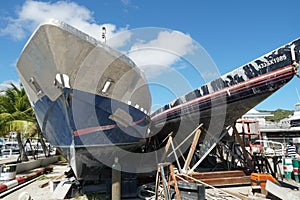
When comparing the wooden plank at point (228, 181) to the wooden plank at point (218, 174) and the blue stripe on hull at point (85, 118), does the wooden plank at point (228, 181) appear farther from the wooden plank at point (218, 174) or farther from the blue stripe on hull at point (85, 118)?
the blue stripe on hull at point (85, 118)

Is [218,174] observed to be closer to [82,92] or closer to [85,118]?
[85,118]

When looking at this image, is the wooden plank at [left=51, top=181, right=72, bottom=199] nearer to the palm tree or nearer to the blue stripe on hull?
the blue stripe on hull

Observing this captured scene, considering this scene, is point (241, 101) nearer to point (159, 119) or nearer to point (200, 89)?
point (200, 89)

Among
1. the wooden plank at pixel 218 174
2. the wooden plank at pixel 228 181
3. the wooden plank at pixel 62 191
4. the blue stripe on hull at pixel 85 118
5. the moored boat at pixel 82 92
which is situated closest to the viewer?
the moored boat at pixel 82 92

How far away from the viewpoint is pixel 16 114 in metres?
12.3

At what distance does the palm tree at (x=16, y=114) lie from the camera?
1166 centimetres

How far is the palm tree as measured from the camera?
38.3ft

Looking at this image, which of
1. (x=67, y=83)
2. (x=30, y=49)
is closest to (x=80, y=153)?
(x=67, y=83)

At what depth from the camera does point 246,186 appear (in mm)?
5973

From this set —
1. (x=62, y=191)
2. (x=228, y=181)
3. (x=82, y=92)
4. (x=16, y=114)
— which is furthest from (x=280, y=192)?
(x=16, y=114)

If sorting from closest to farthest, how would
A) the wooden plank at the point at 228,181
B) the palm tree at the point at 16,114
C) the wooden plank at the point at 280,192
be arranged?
the wooden plank at the point at 280,192 < the wooden plank at the point at 228,181 < the palm tree at the point at 16,114

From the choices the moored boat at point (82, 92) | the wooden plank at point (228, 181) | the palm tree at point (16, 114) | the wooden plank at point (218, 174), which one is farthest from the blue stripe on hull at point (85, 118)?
the palm tree at point (16, 114)

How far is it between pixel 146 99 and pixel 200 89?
1667 millimetres

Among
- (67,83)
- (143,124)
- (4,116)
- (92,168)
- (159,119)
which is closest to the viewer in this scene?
(67,83)
